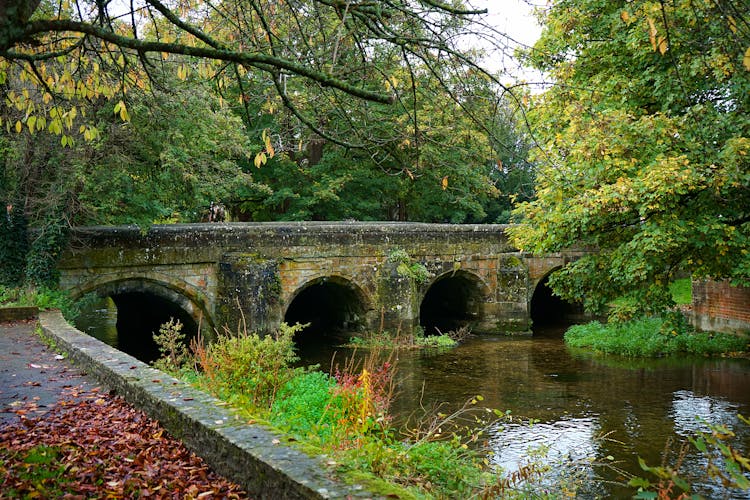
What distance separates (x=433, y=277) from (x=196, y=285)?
677cm

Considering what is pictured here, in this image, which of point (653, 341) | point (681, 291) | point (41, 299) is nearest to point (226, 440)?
point (41, 299)

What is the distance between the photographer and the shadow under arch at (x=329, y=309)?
1652 cm

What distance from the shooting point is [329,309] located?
62.7ft

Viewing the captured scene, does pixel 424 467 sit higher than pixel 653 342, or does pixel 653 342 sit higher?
pixel 653 342

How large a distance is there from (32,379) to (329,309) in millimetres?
12741

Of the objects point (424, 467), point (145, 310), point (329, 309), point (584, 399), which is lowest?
point (584, 399)

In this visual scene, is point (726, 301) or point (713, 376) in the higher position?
point (726, 301)

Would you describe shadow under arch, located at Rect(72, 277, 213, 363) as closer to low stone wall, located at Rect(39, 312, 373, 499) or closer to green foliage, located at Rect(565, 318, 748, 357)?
low stone wall, located at Rect(39, 312, 373, 499)

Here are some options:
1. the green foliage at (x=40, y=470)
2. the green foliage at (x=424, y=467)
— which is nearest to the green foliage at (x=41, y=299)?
the green foliage at (x=40, y=470)

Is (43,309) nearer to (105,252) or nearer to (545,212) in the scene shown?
(105,252)

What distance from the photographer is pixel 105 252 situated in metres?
12.9

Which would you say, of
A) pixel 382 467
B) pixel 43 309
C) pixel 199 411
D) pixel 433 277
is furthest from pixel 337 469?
pixel 433 277

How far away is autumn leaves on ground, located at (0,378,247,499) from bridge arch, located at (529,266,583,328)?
727 inches

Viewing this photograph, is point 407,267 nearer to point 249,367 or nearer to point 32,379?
point 249,367
